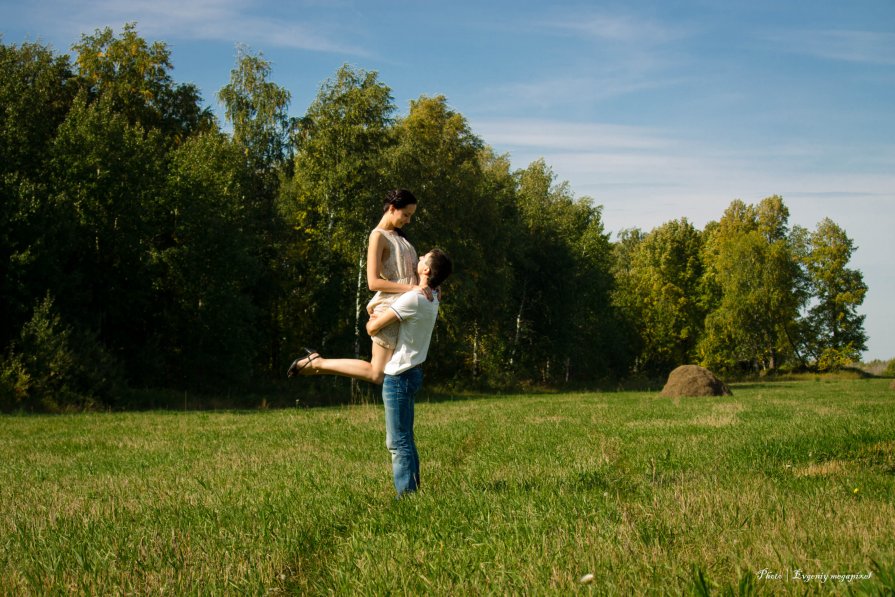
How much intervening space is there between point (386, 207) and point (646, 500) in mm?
3386

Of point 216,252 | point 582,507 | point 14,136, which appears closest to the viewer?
point 582,507

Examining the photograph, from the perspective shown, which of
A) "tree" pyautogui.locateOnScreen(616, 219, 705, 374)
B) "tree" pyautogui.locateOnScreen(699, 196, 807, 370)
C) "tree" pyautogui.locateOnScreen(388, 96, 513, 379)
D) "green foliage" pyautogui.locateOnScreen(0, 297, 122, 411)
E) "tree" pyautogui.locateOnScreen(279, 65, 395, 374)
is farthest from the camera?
"tree" pyautogui.locateOnScreen(616, 219, 705, 374)

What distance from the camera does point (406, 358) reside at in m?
6.57

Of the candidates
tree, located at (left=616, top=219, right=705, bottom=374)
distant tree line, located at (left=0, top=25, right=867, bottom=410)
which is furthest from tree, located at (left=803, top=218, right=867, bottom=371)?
distant tree line, located at (left=0, top=25, right=867, bottom=410)

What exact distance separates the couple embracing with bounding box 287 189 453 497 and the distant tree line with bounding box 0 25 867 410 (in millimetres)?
21284

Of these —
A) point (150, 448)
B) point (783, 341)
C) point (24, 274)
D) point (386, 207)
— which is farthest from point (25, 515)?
point (783, 341)

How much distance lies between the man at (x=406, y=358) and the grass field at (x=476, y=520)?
0.41 metres

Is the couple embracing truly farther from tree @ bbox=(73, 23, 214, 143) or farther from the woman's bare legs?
tree @ bbox=(73, 23, 214, 143)

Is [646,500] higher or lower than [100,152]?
lower

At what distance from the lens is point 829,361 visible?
6600 cm

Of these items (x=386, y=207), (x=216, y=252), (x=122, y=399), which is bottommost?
(x=122, y=399)

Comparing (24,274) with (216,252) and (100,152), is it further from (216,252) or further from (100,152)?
(216,252)

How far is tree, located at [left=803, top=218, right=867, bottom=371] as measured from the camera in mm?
66375

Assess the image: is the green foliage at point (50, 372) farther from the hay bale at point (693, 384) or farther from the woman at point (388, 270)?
the woman at point (388, 270)
